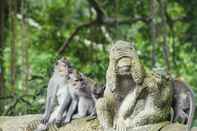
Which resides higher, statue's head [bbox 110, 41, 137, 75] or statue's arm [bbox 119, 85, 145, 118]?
statue's head [bbox 110, 41, 137, 75]

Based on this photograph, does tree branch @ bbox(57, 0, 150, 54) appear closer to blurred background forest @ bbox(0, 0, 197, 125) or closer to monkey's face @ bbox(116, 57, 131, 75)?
blurred background forest @ bbox(0, 0, 197, 125)

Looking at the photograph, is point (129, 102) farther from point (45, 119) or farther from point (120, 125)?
point (45, 119)

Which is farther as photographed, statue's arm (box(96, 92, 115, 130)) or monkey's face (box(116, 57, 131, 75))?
statue's arm (box(96, 92, 115, 130))

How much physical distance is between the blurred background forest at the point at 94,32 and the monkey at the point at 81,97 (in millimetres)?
4528

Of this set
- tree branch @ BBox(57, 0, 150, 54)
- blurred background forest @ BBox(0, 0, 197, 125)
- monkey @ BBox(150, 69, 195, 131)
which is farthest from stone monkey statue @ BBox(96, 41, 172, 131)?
tree branch @ BBox(57, 0, 150, 54)

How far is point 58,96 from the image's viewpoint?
7.09 metres

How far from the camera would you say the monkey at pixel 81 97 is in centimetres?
689

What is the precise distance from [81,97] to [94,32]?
672 centimetres

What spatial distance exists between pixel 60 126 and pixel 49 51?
6.83 m

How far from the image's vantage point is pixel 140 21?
13398mm

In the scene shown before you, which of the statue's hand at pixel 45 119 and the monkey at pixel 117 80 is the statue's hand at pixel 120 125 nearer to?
the monkey at pixel 117 80

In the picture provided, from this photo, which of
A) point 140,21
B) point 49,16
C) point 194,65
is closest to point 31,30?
point 49,16

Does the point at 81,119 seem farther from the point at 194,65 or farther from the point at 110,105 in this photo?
the point at 194,65

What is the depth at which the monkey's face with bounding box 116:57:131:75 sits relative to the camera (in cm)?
607
